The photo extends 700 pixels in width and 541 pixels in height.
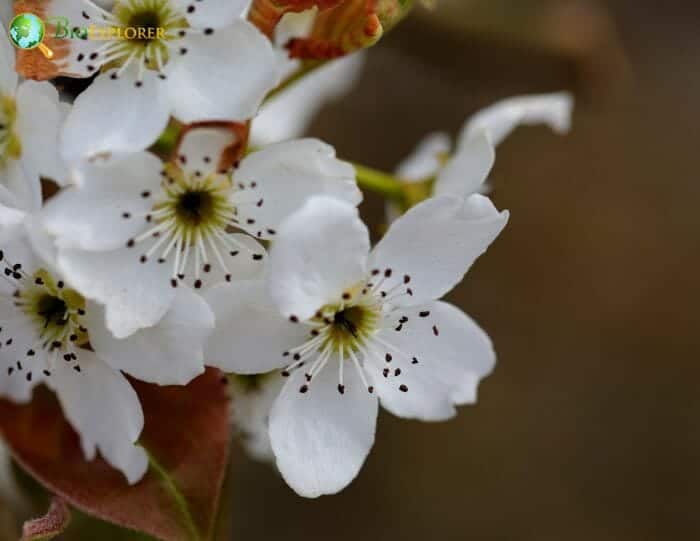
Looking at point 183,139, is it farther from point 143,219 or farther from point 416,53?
point 416,53

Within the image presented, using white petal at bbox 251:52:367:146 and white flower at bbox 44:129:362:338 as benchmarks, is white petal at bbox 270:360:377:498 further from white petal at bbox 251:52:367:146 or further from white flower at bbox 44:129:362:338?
white petal at bbox 251:52:367:146

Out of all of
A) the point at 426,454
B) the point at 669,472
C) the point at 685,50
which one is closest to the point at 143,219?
the point at 426,454

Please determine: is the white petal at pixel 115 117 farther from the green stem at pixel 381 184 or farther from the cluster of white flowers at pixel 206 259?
the green stem at pixel 381 184

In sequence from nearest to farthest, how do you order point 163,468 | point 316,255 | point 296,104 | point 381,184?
point 316,255 < point 163,468 < point 381,184 < point 296,104

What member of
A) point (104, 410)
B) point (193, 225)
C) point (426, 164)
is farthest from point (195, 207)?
point (426, 164)

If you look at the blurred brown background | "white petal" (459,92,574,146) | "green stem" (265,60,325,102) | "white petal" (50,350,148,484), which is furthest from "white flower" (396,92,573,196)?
the blurred brown background

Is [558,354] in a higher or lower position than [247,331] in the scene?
lower

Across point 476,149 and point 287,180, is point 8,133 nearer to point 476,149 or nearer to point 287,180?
point 287,180
